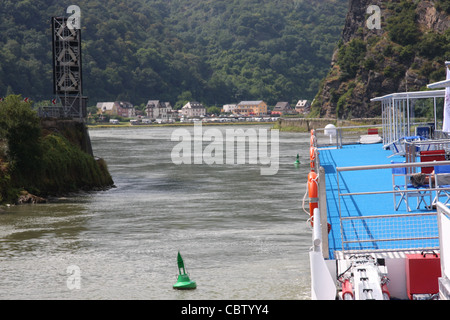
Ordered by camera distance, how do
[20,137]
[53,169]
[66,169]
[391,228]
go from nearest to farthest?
[391,228], [20,137], [53,169], [66,169]

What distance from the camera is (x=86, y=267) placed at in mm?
15586

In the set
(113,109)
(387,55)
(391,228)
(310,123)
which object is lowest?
(391,228)

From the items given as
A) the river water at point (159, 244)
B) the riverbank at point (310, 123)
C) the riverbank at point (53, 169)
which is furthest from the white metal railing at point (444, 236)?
the riverbank at point (310, 123)

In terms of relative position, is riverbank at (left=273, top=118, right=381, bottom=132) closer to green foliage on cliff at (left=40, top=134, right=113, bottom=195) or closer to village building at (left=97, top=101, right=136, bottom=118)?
green foliage on cliff at (left=40, top=134, right=113, bottom=195)

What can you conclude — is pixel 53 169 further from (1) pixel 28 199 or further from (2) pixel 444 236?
(2) pixel 444 236

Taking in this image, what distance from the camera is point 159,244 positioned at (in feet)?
59.4

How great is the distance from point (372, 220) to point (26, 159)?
777 inches

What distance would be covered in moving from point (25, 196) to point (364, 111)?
82.4 meters

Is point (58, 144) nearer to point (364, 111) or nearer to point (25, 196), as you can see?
point (25, 196)

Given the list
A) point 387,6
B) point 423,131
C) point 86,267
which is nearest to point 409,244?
point 86,267

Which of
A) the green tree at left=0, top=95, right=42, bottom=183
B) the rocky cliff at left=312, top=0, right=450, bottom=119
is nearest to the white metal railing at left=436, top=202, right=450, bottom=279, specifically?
the green tree at left=0, top=95, right=42, bottom=183

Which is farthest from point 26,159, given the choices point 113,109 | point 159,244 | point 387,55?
point 113,109

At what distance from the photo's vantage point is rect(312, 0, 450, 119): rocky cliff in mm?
94562

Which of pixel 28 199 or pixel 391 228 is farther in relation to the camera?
pixel 28 199
